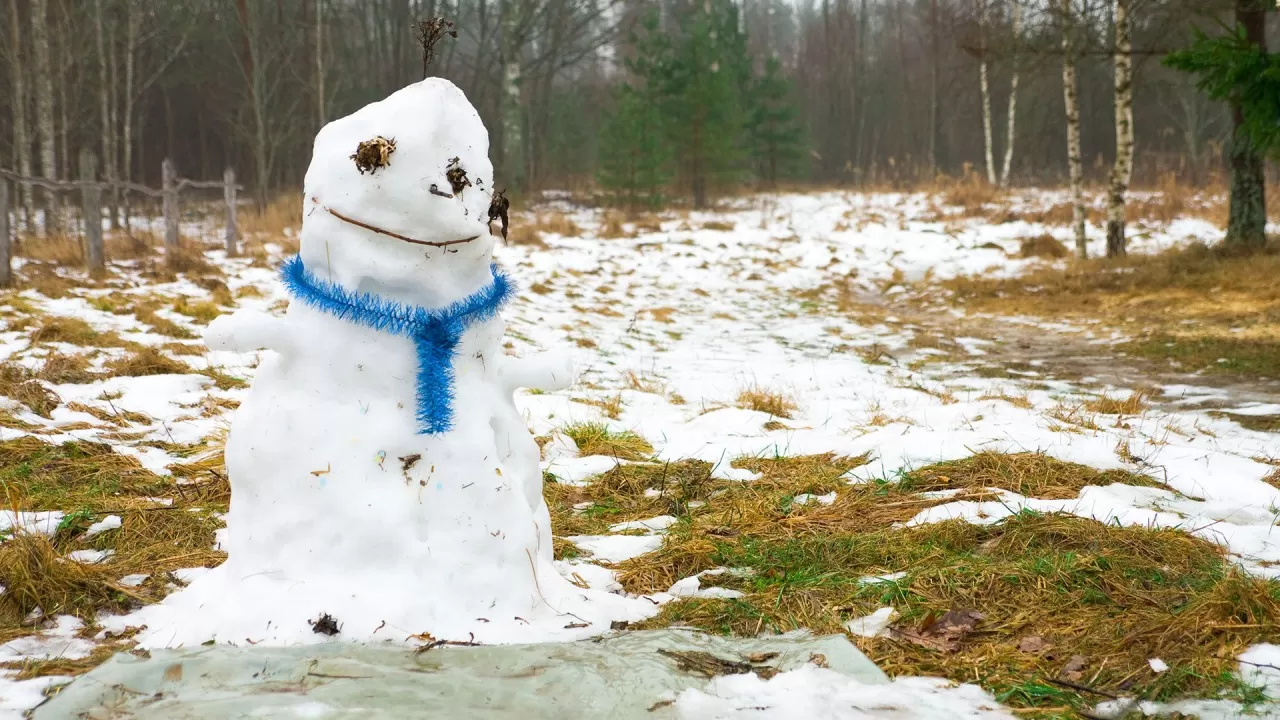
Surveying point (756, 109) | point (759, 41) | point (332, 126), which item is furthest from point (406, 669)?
point (759, 41)

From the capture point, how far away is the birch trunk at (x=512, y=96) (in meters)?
19.2

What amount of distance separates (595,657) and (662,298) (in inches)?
396

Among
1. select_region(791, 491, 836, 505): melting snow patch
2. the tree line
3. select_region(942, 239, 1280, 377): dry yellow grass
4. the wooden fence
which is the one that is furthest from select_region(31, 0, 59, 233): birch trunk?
select_region(942, 239, 1280, 377): dry yellow grass

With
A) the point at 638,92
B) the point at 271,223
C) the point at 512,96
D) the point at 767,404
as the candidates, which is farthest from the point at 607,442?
the point at 638,92

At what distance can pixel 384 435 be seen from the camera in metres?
2.23

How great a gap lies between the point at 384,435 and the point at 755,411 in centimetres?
300

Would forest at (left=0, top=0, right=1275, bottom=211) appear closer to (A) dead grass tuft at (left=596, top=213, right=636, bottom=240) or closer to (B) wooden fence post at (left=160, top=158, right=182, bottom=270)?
(A) dead grass tuft at (left=596, top=213, right=636, bottom=240)

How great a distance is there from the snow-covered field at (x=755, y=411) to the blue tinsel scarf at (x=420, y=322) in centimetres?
83

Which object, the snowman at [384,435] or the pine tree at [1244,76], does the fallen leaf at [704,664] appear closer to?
the snowman at [384,435]

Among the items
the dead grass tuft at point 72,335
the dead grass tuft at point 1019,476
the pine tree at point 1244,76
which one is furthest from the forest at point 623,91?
the dead grass tuft at point 1019,476

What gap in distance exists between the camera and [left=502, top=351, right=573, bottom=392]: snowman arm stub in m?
2.52

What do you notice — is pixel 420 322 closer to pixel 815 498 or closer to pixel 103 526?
pixel 103 526

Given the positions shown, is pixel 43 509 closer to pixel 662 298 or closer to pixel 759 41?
pixel 662 298

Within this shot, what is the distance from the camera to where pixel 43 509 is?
3.02 metres
